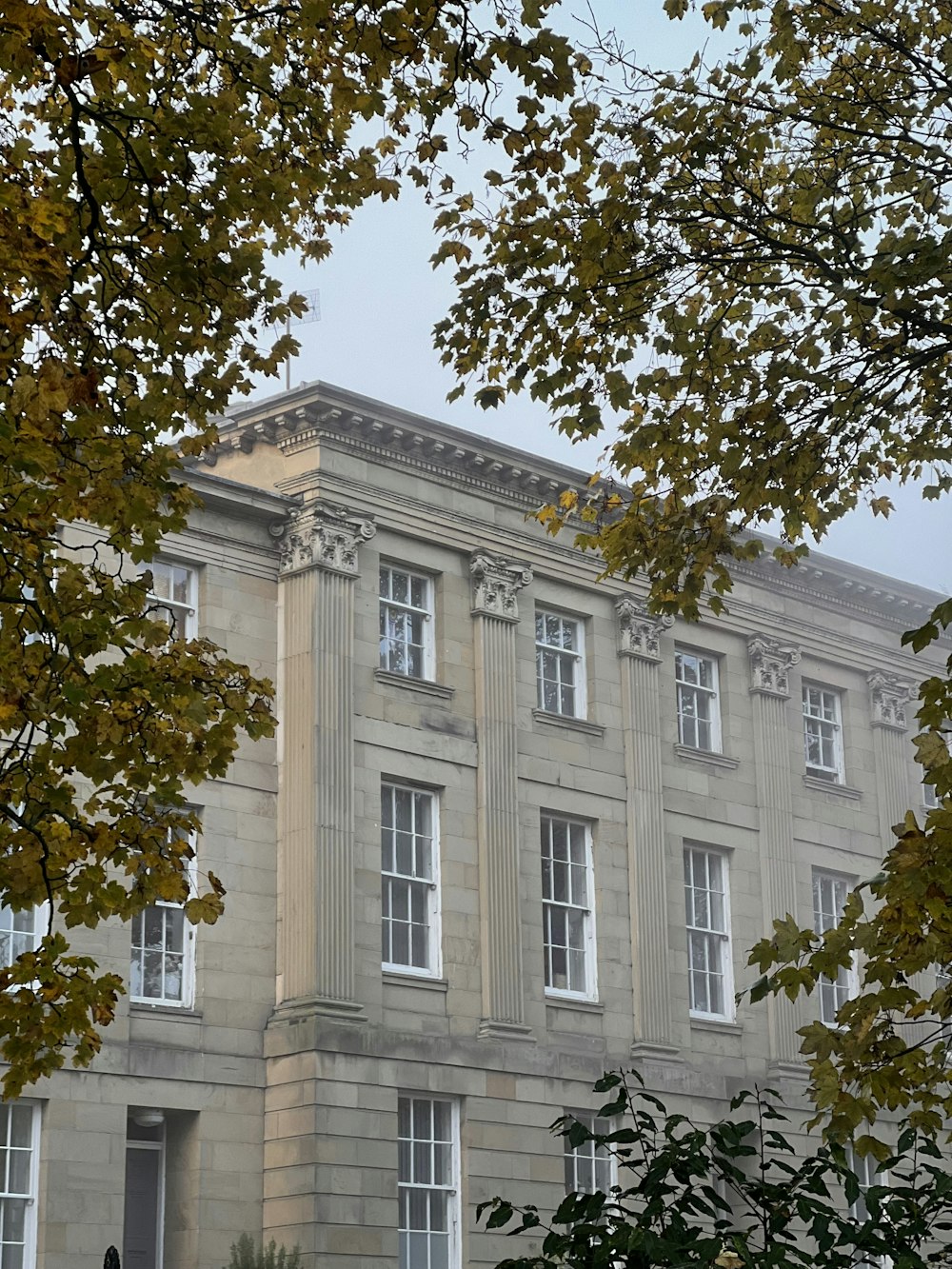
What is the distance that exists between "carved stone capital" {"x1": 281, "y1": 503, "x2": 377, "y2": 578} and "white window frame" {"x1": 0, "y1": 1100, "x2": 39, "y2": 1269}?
29.7ft

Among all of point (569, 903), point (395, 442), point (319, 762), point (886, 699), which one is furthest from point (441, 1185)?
point (886, 699)

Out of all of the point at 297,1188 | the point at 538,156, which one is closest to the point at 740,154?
the point at 538,156

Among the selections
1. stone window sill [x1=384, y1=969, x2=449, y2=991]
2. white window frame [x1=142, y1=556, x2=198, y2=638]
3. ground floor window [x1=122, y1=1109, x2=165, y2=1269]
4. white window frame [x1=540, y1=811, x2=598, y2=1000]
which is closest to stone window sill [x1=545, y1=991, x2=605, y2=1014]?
white window frame [x1=540, y1=811, x2=598, y2=1000]

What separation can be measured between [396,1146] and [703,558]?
16428 millimetres

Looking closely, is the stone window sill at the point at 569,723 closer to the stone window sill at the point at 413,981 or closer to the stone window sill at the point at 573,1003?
the stone window sill at the point at 573,1003

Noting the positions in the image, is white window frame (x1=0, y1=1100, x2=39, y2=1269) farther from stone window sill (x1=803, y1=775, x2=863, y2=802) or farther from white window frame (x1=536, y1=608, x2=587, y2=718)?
stone window sill (x1=803, y1=775, x2=863, y2=802)

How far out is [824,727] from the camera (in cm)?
3966

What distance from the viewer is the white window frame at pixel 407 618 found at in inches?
1218

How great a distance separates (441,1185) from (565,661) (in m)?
9.51

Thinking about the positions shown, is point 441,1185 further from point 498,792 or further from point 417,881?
point 498,792

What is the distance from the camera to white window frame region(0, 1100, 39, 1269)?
24.5 meters

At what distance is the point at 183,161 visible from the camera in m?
10.8

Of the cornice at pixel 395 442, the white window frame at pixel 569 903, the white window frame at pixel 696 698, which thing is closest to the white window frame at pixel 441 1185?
the white window frame at pixel 569 903

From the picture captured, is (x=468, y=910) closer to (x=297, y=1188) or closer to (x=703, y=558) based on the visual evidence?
(x=297, y=1188)
